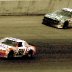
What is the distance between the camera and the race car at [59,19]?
37000mm

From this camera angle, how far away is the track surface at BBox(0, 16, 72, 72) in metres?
23.9

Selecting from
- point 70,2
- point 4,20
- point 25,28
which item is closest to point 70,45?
point 25,28

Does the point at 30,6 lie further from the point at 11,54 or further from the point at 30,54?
the point at 11,54

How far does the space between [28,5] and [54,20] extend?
3089 mm

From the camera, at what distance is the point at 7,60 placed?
972 inches

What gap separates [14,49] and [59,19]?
1226 cm

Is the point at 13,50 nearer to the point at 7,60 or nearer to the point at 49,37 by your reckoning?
the point at 7,60

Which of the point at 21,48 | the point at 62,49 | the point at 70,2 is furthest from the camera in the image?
the point at 70,2

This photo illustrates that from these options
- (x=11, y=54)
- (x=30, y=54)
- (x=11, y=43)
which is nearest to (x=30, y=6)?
(x=30, y=54)

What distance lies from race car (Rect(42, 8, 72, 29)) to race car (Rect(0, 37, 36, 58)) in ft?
33.5

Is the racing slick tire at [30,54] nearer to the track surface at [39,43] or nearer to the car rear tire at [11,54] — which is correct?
the track surface at [39,43]

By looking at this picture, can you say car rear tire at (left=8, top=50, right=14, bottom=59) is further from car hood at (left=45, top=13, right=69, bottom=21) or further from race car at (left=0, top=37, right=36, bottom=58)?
car hood at (left=45, top=13, right=69, bottom=21)

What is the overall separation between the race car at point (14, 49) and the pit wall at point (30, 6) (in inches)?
453

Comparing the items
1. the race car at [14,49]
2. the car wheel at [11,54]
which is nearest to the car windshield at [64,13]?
the race car at [14,49]
